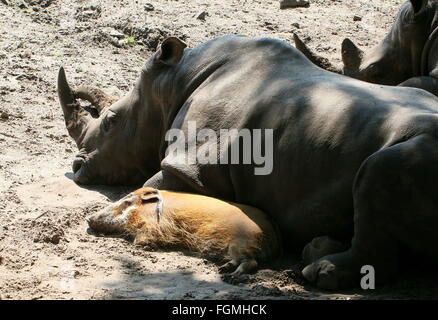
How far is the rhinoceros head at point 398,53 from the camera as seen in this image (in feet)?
27.0

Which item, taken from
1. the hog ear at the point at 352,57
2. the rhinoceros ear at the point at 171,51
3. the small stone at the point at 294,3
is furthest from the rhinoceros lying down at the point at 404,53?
the small stone at the point at 294,3

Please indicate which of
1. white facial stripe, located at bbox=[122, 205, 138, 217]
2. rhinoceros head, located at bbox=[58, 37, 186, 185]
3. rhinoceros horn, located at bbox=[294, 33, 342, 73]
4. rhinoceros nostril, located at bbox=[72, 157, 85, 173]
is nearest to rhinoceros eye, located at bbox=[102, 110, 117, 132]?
rhinoceros head, located at bbox=[58, 37, 186, 185]

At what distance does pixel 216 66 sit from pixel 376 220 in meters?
2.23

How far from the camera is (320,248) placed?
18.4ft

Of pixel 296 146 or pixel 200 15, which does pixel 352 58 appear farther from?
pixel 200 15

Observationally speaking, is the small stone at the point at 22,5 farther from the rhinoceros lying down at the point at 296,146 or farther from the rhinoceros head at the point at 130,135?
the rhinoceros lying down at the point at 296,146

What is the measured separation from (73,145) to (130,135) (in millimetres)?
1231

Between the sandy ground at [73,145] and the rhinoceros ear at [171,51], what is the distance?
3.53ft

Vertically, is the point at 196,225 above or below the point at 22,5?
below

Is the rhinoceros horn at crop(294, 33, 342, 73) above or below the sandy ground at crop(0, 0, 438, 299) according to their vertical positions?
above

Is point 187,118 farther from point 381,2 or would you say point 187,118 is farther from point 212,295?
point 381,2

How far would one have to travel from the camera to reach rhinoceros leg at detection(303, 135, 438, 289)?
5121mm

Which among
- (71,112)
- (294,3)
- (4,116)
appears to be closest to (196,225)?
(71,112)

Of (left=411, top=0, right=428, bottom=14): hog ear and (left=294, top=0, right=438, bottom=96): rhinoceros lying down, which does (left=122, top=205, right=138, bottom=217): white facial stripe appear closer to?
(left=294, top=0, right=438, bottom=96): rhinoceros lying down
